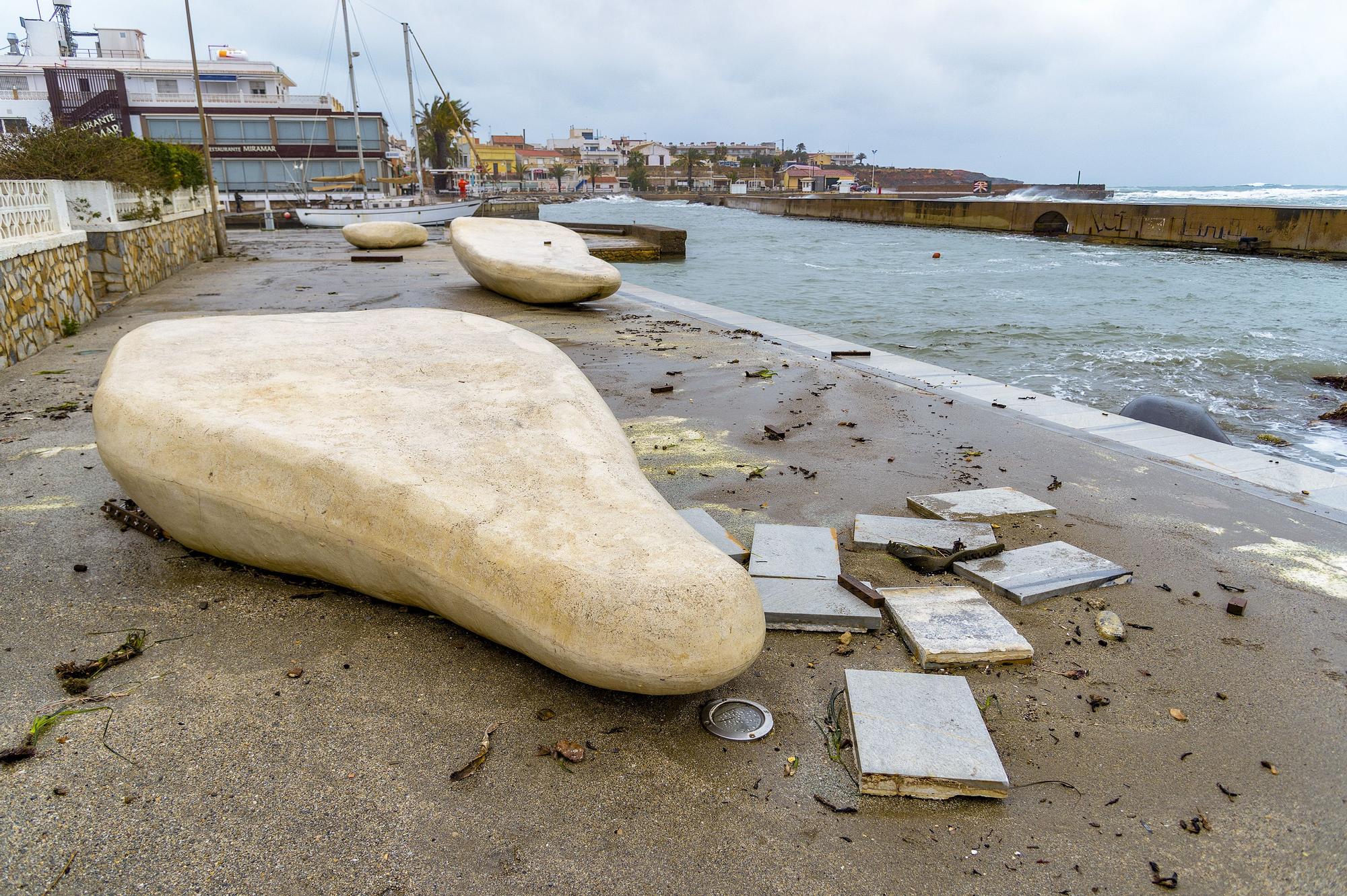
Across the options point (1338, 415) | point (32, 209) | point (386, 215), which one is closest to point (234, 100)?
point (386, 215)

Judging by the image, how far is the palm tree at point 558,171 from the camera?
416ft

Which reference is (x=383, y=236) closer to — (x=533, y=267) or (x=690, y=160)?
(x=533, y=267)

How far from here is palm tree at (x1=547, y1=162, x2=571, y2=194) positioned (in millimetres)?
126812

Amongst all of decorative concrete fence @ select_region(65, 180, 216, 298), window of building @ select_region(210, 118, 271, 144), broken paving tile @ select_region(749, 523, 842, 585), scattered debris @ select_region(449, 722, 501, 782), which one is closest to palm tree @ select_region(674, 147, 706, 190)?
window of building @ select_region(210, 118, 271, 144)

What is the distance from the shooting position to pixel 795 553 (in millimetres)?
3850

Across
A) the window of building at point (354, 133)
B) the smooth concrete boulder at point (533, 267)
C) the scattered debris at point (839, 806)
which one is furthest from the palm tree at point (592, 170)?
the scattered debris at point (839, 806)

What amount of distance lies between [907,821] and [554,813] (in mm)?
1032

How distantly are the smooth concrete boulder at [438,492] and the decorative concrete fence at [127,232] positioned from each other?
8.68 metres

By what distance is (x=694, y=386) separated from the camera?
24.6 ft

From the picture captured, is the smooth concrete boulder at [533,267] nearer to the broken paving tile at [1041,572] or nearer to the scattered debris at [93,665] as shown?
the broken paving tile at [1041,572]

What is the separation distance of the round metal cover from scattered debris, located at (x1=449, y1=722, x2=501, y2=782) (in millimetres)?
709

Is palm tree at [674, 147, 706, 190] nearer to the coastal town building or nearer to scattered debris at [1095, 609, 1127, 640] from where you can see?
the coastal town building

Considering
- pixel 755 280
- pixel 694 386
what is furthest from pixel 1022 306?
pixel 694 386

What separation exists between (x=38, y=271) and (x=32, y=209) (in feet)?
3.13
